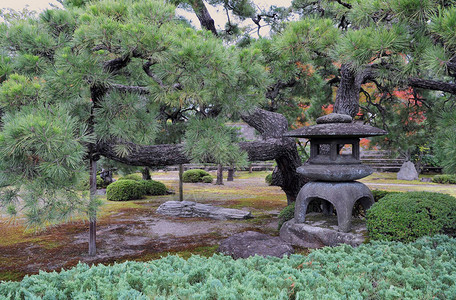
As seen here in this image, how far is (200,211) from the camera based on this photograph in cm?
800

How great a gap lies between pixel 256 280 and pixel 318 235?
2.97m

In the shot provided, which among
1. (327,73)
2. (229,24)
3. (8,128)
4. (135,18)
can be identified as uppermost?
(229,24)

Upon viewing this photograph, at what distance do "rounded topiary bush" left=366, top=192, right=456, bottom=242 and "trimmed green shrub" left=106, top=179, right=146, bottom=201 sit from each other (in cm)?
857

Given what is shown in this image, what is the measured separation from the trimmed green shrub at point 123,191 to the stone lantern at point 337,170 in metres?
7.24

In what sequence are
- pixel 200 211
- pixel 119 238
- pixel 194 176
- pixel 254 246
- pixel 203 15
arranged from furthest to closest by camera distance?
pixel 194 176 → pixel 200 211 → pixel 203 15 → pixel 119 238 → pixel 254 246

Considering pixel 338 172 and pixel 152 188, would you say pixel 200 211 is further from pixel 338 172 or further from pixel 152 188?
pixel 152 188

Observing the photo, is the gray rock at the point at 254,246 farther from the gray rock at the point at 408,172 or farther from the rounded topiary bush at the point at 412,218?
the gray rock at the point at 408,172

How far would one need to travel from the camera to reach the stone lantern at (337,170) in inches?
189

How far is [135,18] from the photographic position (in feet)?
10.2

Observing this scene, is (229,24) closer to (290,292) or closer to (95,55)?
(95,55)

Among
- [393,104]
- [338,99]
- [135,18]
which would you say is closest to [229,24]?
[338,99]

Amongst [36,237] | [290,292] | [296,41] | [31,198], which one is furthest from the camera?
[36,237]

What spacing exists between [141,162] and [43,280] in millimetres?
2560

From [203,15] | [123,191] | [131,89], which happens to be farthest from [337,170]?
[123,191]
